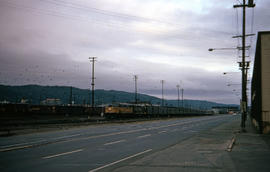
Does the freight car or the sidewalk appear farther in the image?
the freight car

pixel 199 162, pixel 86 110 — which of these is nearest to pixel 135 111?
pixel 86 110

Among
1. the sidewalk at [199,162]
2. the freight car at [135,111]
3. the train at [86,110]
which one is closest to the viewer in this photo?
the sidewalk at [199,162]

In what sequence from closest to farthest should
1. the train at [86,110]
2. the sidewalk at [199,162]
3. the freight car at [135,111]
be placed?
the sidewalk at [199,162], the train at [86,110], the freight car at [135,111]

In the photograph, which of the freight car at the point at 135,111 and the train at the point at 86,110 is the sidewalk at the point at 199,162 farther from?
the freight car at the point at 135,111

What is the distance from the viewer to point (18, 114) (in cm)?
5334

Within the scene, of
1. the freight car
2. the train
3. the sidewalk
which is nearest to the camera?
the sidewalk

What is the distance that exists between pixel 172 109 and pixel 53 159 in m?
86.0

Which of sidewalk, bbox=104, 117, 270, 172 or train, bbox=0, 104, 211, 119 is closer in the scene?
sidewalk, bbox=104, 117, 270, 172

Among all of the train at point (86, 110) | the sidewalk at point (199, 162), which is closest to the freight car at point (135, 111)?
the train at point (86, 110)

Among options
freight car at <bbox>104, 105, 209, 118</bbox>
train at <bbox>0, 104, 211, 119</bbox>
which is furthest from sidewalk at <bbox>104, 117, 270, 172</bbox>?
freight car at <bbox>104, 105, 209, 118</bbox>

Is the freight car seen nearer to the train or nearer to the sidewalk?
the train

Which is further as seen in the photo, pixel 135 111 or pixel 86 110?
pixel 86 110

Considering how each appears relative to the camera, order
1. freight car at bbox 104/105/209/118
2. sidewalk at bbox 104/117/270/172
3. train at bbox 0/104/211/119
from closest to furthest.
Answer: sidewalk at bbox 104/117/270/172 → train at bbox 0/104/211/119 → freight car at bbox 104/105/209/118

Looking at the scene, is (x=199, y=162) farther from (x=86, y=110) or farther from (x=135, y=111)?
(x=86, y=110)
